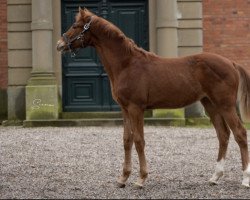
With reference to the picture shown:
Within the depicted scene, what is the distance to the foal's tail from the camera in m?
7.57

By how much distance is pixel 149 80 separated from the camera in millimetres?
7098

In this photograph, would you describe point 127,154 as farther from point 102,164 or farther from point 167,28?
point 167,28

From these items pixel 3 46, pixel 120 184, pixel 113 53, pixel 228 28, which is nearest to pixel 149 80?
pixel 113 53

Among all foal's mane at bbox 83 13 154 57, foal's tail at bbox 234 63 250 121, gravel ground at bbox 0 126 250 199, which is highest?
foal's mane at bbox 83 13 154 57

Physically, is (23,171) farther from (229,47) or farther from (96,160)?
(229,47)

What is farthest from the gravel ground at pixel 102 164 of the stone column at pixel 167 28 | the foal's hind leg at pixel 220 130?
the stone column at pixel 167 28

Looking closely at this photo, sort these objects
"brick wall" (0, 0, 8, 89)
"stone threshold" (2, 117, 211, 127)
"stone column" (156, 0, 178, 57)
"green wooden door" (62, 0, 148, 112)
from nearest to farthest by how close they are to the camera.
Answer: "stone threshold" (2, 117, 211, 127) → "stone column" (156, 0, 178, 57) → "green wooden door" (62, 0, 148, 112) → "brick wall" (0, 0, 8, 89)

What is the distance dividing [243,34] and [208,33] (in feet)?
3.25

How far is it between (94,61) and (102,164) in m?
6.84

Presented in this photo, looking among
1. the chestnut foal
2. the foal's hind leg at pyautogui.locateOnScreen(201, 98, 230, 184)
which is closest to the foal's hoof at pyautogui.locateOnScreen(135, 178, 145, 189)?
the chestnut foal

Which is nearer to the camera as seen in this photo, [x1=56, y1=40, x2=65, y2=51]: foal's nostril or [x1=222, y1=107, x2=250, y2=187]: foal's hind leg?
[x1=222, y1=107, x2=250, y2=187]: foal's hind leg

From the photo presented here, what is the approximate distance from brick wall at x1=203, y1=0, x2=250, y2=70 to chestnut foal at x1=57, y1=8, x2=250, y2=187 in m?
9.01

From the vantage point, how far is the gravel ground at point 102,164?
688 cm

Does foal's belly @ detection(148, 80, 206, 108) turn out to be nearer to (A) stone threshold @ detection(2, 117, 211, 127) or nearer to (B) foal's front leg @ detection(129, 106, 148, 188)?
(B) foal's front leg @ detection(129, 106, 148, 188)
